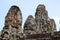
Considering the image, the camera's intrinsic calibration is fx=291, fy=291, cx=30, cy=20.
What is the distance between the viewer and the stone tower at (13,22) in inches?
870

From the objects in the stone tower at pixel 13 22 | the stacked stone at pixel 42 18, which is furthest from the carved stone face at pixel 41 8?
the stone tower at pixel 13 22

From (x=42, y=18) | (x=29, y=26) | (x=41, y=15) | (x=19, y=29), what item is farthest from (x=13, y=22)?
(x=41, y=15)

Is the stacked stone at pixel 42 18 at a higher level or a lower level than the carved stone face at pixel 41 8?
lower

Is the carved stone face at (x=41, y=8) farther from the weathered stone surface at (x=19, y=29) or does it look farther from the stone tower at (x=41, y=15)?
the weathered stone surface at (x=19, y=29)

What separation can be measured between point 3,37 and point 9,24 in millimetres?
2264

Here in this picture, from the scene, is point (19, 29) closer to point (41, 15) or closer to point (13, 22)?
point (13, 22)

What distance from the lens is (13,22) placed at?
23844 millimetres

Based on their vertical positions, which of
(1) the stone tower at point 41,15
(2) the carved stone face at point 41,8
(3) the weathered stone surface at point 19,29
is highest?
(2) the carved stone face at point 41,8

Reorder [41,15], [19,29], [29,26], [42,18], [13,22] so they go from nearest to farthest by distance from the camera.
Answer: [19,29], [13,22], [29,26], [42,18], [41,15]

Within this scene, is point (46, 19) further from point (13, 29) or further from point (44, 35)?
point (44, 35)

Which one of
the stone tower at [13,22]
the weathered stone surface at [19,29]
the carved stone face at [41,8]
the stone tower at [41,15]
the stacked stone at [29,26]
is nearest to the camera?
the weathered stone surface at [19,29]

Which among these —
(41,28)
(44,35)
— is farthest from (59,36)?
(41,28)

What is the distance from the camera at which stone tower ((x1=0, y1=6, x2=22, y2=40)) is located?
72.5 feet

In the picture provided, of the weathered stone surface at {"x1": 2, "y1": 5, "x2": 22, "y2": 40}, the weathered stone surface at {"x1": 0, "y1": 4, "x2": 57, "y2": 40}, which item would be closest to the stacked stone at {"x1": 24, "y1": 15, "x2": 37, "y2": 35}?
the weathered stone surface at {"x1": 0, "y1": 4, "x2": 57, "y2": 40}
